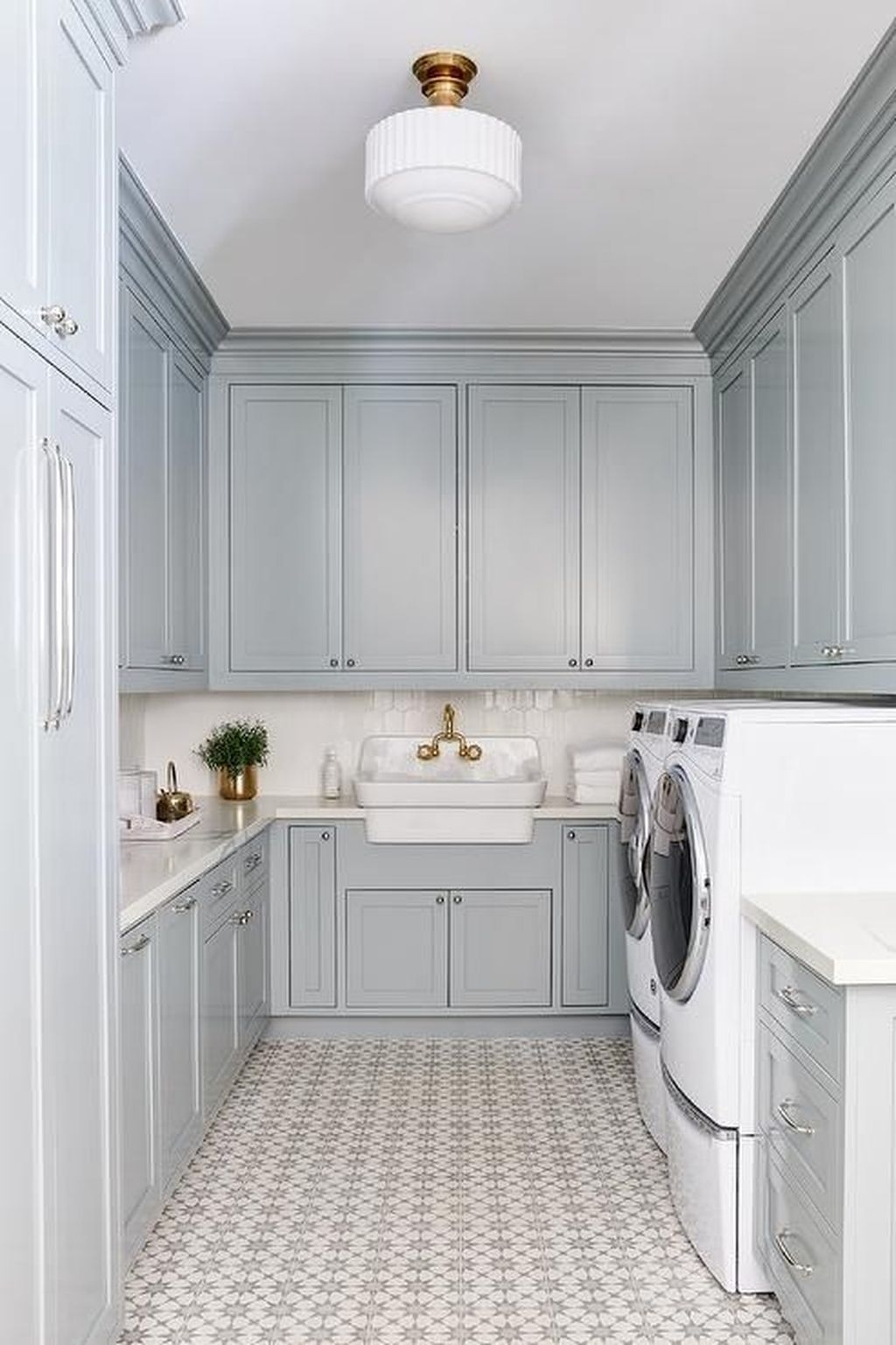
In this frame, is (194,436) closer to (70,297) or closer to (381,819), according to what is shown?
(381,819)

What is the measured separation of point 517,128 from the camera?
107 inches

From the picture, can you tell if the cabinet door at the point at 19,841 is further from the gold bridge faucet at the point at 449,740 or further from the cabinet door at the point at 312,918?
the gold bridge faucet at the point at 449,740

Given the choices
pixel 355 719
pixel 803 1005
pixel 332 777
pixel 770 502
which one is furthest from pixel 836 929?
pixel 355 719

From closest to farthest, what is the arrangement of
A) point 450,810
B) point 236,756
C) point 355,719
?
point 450,810, point 236,756, point 355,719

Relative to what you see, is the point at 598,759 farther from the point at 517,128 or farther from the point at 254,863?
the point at 517,128

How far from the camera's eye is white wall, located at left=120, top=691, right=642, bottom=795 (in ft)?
15.7

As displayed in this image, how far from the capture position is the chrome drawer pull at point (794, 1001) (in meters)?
2.19

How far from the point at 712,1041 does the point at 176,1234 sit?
4.31 feet

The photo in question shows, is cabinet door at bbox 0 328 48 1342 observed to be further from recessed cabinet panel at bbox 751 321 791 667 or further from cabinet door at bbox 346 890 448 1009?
cabinet door at bbox 346 890 448 1009

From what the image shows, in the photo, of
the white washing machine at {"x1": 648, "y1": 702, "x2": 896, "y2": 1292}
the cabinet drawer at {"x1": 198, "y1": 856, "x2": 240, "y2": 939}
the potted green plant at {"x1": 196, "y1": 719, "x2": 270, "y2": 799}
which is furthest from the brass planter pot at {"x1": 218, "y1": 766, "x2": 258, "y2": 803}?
the white washing machine at {"x1": 648, "y1": 702, "x2": 896, "y2": 1292}

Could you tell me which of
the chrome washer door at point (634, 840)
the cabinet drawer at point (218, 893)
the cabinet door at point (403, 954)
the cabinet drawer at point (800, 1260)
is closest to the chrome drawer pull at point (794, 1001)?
the cabinet drawer at point (800, 1260)

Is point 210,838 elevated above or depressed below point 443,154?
below

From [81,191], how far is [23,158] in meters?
0.32

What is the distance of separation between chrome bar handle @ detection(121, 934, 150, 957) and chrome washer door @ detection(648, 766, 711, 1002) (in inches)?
46.2
